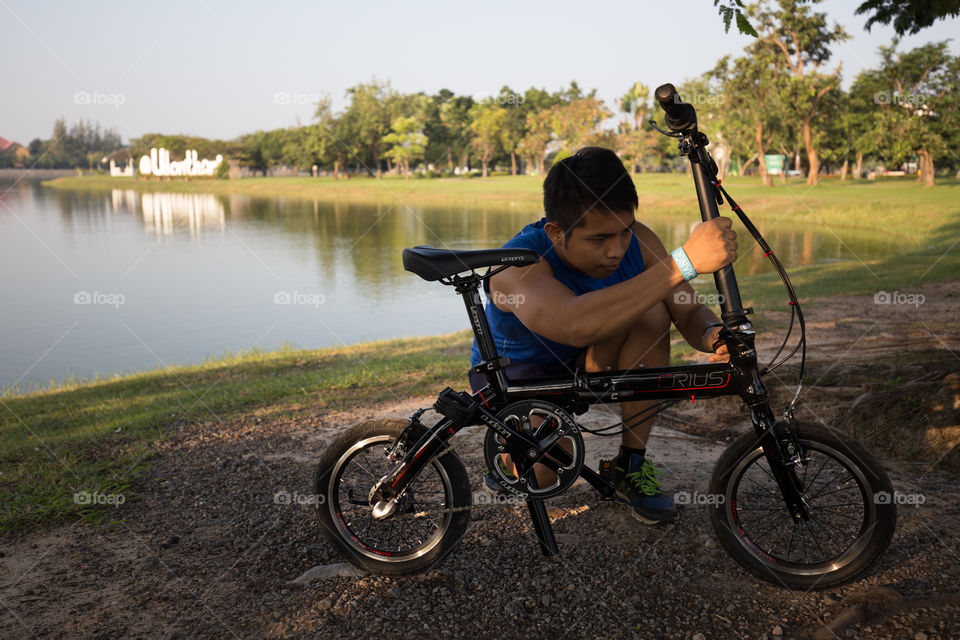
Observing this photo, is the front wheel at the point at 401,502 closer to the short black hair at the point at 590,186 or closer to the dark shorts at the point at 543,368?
the dark shorts at the point at 543,368

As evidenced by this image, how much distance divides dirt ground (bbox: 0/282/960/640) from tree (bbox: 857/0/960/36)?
3.98 m

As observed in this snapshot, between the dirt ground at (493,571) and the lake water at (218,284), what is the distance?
30.6ft

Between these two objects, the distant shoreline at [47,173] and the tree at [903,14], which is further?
the distant shoreline at [47,173]

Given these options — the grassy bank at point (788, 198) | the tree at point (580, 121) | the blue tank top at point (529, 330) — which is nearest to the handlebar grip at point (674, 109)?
the blue tank top at point (529, 330)

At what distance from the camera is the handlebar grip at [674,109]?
251 centimetres

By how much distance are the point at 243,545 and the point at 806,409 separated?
3.54 metres

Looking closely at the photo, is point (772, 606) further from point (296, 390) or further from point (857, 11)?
point (857, 11)

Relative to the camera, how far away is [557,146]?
225 ft

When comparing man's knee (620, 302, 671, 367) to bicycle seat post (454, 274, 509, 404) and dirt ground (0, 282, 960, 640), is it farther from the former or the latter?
dirt ground (0, 282, 960, 640)

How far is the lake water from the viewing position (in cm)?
1421

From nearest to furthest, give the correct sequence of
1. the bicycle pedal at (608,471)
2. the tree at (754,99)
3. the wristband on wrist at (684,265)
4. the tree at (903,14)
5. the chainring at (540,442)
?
1. the wristband on wrist at (684,265)
2. the chainring at (540,442)
3. the bicycle pedal at (608,471)
4. the tree at (903,14)
5. the tree at (754,99)

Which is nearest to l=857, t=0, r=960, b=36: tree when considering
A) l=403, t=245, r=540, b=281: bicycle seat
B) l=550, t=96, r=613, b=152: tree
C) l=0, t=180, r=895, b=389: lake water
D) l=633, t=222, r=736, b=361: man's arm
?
l=633, t=222, r=736, b=361: man's arm

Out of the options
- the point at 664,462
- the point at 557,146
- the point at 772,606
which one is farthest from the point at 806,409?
the point at 557,146

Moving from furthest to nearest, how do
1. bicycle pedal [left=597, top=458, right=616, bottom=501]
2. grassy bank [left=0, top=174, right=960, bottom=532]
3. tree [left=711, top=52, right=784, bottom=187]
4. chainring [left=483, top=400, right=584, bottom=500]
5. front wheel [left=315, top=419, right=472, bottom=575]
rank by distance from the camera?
1. tree [left=711, top=52, right=784, bottom=187]
2. grassy bank [left=0, top=174, right=960, bottom=532]
3. bicycle pedal [left=597, top=458, right=616, bottom=501]
4. front wheel [left=315, top=419, right=472, bottom=575]
5. chainring [left=483, top=400, right=584, bottom=500]
